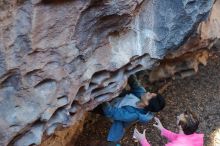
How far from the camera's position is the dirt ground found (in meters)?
3.30

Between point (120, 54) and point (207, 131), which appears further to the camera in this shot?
point (207, 131)

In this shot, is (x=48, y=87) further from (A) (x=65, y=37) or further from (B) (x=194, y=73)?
(B) (x=194, y=73)

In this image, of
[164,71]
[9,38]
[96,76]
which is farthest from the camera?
[164,71]

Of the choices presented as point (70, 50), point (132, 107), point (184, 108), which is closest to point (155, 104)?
point (132, 107)

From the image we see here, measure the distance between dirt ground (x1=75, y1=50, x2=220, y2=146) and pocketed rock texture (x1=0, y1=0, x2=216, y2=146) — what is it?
0.88m

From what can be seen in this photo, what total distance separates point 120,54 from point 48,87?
0.51 metres

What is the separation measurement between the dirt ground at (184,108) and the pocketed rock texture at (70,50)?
88cm

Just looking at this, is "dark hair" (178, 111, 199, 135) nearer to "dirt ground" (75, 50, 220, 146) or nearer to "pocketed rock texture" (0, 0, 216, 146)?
"pocketed rock texture" (0, 0, 216, 146)

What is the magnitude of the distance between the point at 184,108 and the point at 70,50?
187 centimetres

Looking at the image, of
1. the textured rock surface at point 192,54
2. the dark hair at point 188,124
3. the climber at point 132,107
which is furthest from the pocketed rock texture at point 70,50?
the textured rock surface at point 192,54

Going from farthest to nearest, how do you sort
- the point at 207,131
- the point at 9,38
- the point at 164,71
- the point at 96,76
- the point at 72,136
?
1. the point at 164,71
2. the point at 207,131
3. the point at 72,136
4. the point at 96,76
5. the point at 9,38

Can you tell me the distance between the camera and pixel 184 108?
144 inches

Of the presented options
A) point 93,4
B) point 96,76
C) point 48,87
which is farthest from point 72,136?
point 93,4

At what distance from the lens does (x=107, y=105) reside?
2.66m
